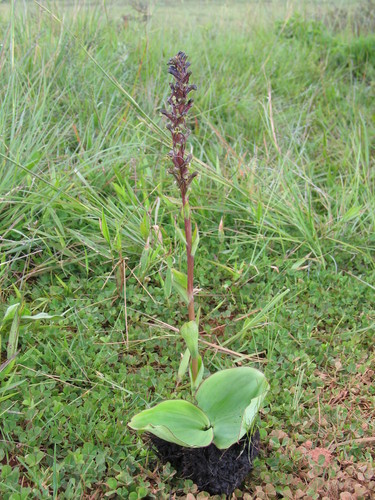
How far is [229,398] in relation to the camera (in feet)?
4.99

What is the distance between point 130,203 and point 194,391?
3.99 ft

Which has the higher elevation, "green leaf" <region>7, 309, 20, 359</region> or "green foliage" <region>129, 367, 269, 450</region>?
"green foliage" <region>129, 367, 269, 450</region>

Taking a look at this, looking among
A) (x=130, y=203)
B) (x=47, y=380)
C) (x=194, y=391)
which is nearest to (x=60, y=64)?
(x=130, y=203)

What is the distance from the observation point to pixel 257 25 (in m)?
5.17

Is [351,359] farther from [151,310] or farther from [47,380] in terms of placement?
[47,380]

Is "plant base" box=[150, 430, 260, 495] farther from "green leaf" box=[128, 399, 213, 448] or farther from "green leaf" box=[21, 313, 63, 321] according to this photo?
"green leaf" box=[21, 313, 63, 321]

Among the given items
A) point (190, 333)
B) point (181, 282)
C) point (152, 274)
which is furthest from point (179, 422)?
point (152, 274)

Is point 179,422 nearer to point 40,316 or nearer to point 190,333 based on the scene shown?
point 190,333

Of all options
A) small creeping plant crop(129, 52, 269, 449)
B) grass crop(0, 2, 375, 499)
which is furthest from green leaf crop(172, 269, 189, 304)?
grass crop(0, 2, 375, 499)

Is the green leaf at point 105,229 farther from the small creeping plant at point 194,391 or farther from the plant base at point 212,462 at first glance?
the plant base at point 212,462

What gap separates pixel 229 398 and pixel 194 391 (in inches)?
4.5

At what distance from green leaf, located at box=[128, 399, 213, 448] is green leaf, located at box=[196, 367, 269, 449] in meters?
0.05

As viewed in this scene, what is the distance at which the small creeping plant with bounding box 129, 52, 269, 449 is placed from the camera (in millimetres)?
1334

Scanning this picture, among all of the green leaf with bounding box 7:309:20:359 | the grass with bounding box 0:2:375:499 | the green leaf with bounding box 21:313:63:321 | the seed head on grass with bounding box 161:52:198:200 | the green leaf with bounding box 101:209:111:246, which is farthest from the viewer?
the green leaf with bounding box 101:209:111:246
